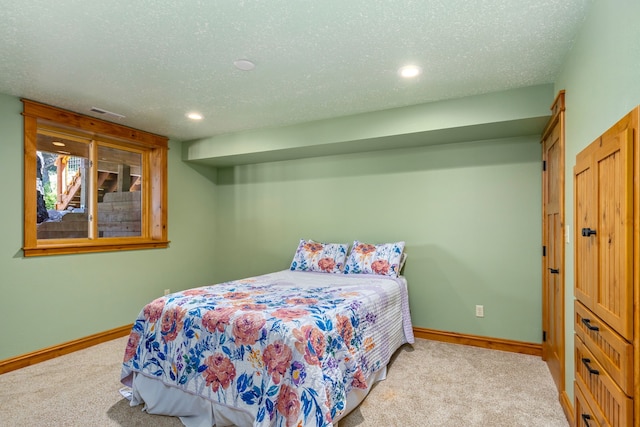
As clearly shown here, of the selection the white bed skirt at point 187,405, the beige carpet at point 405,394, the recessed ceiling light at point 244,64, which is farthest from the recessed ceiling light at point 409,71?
the beige carpet at point 405,394

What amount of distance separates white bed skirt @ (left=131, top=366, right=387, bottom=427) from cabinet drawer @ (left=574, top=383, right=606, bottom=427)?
115 cm

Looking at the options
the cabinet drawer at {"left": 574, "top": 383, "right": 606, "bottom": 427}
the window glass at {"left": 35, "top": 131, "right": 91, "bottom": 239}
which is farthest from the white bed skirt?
the window glass at {"left": 35, "top": 131, "right": 91, "bottom": 239}

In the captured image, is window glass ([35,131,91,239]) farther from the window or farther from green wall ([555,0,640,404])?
green wall ([555,0,640,404])

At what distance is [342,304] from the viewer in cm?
232

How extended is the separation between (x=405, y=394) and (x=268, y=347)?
1.19m

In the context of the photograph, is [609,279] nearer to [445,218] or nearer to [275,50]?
[275,50]

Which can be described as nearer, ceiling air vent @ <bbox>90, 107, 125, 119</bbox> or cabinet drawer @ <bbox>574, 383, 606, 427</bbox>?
cabinet drawer @ <bbox>574, 383, 606, 427</bbox>

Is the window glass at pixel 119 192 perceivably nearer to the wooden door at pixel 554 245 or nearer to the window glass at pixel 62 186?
the window glass at pixel 62 186

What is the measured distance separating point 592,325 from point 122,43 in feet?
9.36

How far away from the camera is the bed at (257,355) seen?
1.75 meters

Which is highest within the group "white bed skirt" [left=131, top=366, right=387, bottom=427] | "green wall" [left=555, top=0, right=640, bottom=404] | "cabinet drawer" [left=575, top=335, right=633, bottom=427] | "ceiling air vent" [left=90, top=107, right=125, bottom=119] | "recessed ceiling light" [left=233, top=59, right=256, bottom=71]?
"recessed ceiling light" [left=233, top=59, right=256, bottom=71]

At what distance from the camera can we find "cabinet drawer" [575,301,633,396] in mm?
1088

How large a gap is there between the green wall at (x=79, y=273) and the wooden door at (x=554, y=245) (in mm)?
4088

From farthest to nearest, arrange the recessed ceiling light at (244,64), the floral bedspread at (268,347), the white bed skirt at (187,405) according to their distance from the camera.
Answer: the recessed ceiling light at (244,64) < the white bed skirt at (187,405) < the floral bedspread at (268,347)
